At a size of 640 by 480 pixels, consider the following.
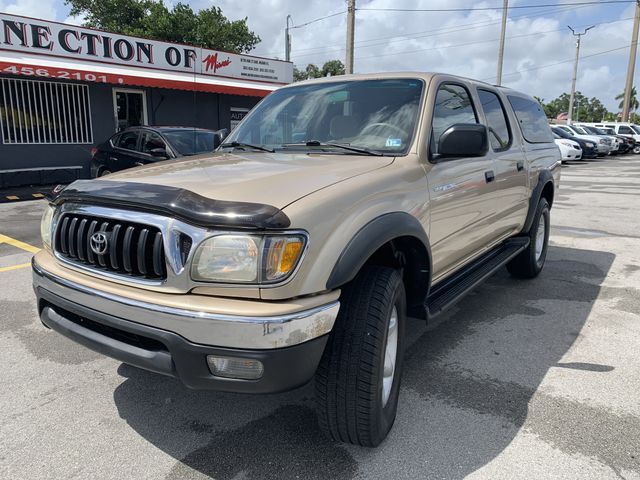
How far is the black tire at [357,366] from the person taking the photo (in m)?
2.33

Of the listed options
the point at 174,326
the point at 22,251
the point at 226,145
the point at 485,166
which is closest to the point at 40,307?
the point at 174,326

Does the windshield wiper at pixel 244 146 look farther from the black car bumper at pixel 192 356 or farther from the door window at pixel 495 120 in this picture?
the door window at pixel 495 120

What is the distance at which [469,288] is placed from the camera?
3588mm

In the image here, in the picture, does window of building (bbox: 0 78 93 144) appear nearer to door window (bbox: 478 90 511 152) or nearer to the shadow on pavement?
the shadow on pavement

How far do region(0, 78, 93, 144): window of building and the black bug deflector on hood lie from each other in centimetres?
1257

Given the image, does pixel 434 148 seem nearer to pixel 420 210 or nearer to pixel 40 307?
pixel 420 210

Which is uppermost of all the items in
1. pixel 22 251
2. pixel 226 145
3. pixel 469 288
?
pixel 226 145

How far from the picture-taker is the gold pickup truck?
209 centimetres

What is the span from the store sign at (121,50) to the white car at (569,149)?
1339cm

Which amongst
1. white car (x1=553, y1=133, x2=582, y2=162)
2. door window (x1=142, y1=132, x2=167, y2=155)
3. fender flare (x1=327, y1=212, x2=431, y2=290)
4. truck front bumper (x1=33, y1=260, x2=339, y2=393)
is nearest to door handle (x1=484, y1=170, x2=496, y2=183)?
fender flare (x1=327, y1=212, x2=431, y2=290)

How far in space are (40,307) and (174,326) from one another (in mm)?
1089

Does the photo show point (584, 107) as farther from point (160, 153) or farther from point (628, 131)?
point (160, 153)

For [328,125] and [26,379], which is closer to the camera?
[26,379]

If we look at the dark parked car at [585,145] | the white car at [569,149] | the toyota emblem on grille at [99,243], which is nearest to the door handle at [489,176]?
the toyota emblem on grille at [99,243]
